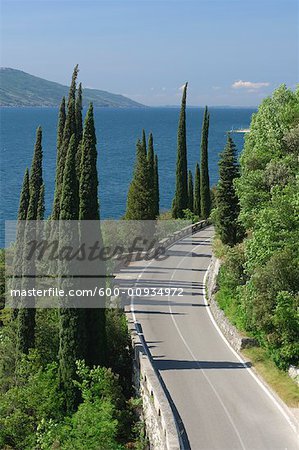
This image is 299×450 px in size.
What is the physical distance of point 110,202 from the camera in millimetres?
82812

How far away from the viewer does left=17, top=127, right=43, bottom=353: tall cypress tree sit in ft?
78.8

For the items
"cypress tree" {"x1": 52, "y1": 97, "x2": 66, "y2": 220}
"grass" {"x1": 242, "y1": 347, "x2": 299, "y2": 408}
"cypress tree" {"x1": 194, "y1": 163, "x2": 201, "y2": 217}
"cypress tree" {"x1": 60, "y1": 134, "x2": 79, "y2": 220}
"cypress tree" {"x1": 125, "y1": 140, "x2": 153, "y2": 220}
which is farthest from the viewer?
"cypress tree" {"x1": 194, "y1": 163, "x2": 201, "y2": 217}

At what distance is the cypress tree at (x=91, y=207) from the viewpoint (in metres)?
22.4

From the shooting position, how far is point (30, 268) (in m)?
25.9

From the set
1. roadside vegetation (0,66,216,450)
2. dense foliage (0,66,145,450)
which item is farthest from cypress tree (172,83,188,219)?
dense foliage (0,66,145,450)

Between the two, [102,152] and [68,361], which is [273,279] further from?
[102,152]

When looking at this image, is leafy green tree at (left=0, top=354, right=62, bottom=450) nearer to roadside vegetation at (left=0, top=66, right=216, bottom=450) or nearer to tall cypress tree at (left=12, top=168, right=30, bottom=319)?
roadside vegetation at (left=0, top=66, right=216, bottom=450)

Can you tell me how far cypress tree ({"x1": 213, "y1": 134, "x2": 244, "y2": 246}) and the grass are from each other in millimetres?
11094

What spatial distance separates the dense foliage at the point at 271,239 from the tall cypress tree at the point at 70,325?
6.48 m

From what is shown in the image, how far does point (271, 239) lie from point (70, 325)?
850cm

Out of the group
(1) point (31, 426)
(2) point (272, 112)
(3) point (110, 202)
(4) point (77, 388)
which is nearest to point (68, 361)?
(4) point (77, 388)

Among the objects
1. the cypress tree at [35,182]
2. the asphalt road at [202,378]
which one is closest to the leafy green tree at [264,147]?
the asphalt road at [202,378]

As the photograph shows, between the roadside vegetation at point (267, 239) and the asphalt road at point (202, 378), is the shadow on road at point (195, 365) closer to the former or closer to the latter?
the asphalt road at point (202, 378)

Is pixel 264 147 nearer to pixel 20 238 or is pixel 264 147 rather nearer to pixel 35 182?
pixel 35 182
